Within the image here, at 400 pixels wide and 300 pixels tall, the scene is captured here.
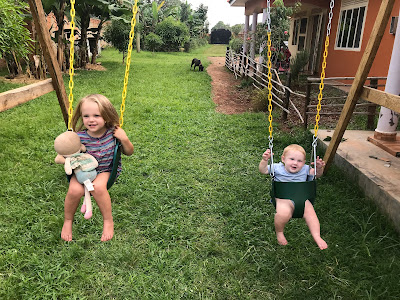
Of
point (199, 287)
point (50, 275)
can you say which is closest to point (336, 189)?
point (199, 287)

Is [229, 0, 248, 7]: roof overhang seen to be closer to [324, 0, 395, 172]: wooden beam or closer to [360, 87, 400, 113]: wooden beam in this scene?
[324, 0, 395, 172]: wooden beam

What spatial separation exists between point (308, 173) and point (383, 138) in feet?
9.07

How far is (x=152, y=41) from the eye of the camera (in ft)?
80.0

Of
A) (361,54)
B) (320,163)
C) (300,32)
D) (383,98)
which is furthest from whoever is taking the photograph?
(300,32)

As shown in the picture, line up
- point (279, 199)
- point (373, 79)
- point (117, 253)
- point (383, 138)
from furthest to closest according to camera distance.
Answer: point (373, 79), point (383, 138), point (117, 253), point (279, 199)

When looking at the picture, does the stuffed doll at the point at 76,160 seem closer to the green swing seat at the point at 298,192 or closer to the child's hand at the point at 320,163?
the green swing seat at the point at 298,192

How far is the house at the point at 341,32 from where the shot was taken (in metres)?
8.15

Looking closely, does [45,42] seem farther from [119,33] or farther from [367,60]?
[119,33]

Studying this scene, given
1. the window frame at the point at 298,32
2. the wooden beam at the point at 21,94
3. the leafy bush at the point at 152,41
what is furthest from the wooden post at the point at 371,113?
the leafy bush at the point at 152,41

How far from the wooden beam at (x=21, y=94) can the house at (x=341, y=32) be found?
769 centimetres

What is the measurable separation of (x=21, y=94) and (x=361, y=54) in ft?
29.6

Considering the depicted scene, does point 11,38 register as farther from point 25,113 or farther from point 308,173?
point 308,173

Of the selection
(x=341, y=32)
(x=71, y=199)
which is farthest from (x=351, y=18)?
(x=71, y=199)

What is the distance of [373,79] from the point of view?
5867 mm
